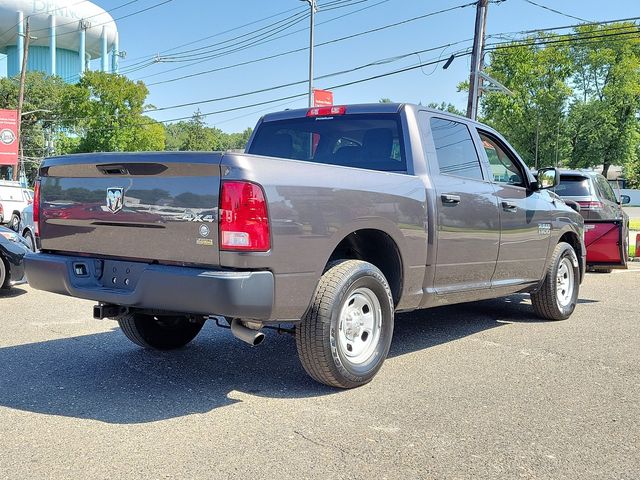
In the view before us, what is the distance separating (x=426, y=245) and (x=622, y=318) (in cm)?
345

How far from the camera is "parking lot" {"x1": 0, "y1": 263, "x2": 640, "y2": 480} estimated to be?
3012 millimetres

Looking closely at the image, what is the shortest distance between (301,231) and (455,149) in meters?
2.17

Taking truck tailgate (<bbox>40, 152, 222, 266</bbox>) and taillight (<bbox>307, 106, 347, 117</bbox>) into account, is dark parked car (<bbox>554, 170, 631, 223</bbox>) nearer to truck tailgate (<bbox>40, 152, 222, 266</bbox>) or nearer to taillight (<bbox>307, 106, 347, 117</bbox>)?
taillight (<bbox>307, 106, 347, 117</bbox>)

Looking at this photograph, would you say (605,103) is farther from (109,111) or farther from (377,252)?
(377,252)

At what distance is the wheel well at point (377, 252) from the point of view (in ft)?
14.5

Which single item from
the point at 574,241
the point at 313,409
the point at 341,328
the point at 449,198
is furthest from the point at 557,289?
the point at 313,409

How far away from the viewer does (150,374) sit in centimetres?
451

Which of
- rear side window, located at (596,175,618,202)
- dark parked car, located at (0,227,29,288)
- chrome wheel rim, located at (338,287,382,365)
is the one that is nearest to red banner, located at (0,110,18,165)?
dark parked car, located at (0,227,29,288)

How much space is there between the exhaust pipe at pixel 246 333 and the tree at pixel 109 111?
163 ft

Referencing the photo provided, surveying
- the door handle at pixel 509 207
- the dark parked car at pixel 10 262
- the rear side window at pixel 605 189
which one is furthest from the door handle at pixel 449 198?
the rear side window at pixel 605 189

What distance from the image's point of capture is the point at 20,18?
243 ft

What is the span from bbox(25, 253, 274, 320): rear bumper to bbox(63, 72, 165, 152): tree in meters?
49.1

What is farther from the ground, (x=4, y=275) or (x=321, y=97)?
(x=321, y=97)

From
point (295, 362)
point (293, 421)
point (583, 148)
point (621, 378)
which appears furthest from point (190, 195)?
point (583, 148)
